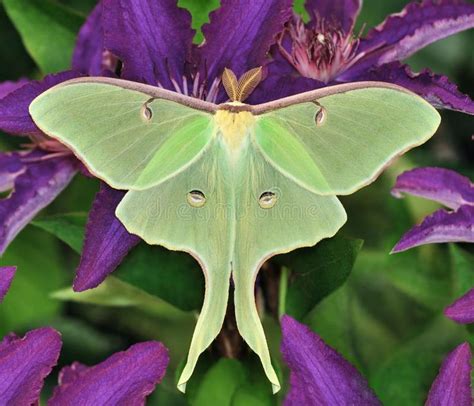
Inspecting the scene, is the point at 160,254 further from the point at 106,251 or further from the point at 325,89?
the point at 325,89

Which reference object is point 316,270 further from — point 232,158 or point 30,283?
point 30,283

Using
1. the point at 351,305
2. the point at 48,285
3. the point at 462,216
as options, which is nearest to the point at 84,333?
the point at 48,285

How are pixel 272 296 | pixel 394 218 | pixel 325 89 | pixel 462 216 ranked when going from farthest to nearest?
pixel 394 218, pixel 272 296, pixel 462 216, pixel 325 89

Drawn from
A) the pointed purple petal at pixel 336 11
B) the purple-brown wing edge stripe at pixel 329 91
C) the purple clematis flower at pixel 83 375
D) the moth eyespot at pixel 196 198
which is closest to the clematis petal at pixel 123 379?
the purple clematis flower at pixel 83 375

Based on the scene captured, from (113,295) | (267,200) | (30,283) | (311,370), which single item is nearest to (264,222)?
(267,200)

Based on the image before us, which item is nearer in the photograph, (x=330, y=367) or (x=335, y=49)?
(x=330, y=367)

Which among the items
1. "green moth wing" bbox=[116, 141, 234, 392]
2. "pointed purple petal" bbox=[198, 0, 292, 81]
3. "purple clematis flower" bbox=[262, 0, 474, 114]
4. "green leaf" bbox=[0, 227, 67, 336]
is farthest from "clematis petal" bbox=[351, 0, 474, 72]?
"green leaf" bbox=[0, 227, 67, 336]
